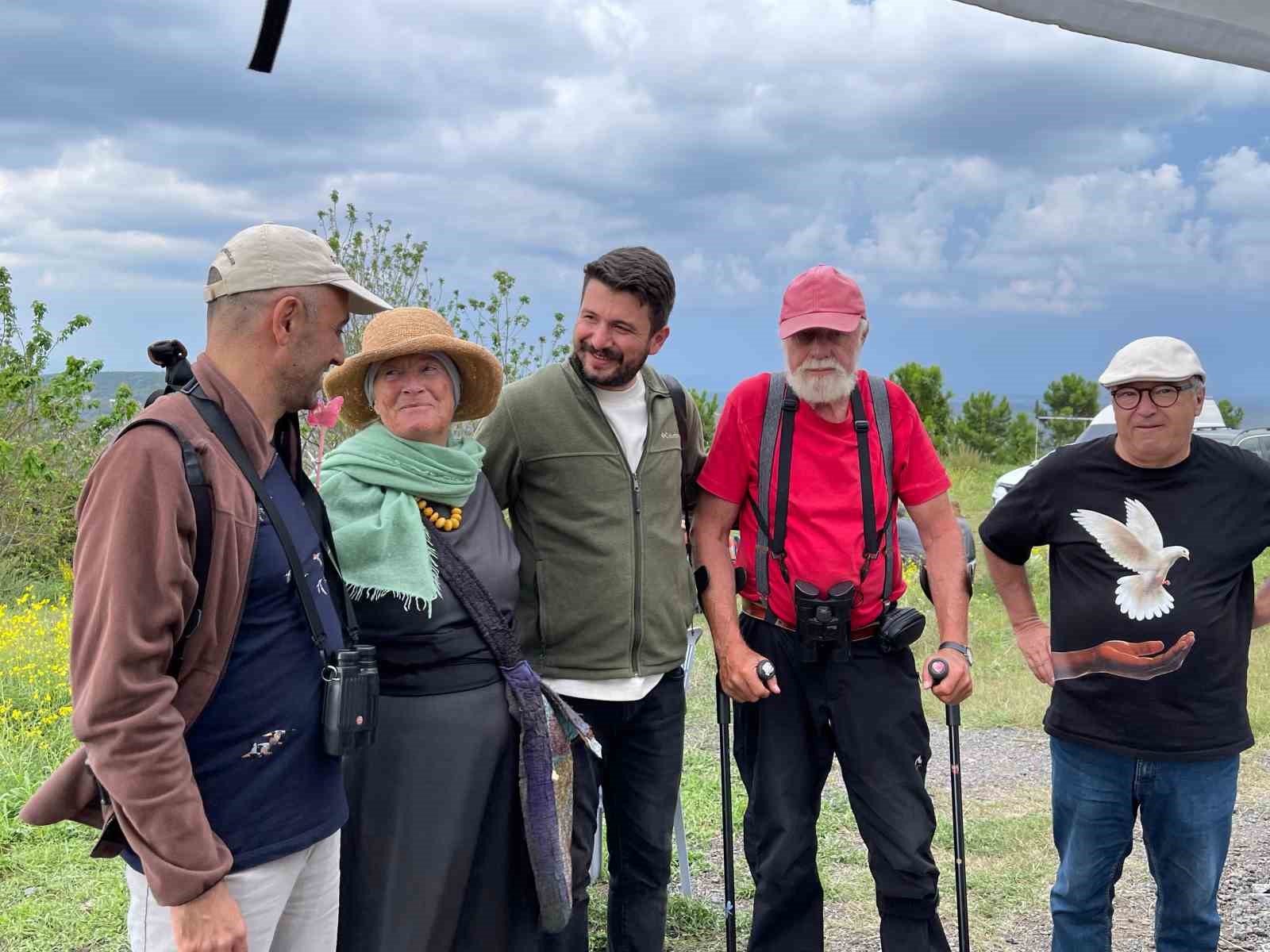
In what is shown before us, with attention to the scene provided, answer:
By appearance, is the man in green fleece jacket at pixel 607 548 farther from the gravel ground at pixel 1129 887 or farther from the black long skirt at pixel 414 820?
the gravel ground at pixel 1129 887

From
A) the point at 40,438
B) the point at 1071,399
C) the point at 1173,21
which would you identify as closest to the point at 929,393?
the point at 1071,399

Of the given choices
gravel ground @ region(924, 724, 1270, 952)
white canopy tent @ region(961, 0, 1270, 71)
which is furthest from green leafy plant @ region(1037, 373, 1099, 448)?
white canopy tent @ region(961, 0, 1270, 71)

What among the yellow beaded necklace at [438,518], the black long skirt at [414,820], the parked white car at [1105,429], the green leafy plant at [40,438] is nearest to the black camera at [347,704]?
the black long skirt at [414,820]

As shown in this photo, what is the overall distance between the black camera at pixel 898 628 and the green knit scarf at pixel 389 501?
124 centimetres

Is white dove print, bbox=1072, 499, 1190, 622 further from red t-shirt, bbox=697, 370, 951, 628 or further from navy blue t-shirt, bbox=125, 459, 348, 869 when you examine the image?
navy blue t-shirt, bbox=125, 459, 348, 869

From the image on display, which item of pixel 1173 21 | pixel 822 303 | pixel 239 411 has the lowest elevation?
pixel 239 411

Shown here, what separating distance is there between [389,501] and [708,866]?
8.97 feet

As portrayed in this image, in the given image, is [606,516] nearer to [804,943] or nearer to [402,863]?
[402,863]

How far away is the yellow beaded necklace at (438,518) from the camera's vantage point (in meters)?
2.72

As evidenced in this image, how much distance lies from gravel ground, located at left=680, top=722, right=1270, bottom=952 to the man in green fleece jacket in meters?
1.29

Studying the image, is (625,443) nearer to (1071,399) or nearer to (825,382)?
(825,382)

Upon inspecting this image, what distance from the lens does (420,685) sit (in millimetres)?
2631

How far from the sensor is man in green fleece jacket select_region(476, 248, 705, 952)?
3.07 metres

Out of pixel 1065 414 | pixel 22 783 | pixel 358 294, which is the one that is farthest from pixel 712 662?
pixel 1065 414
